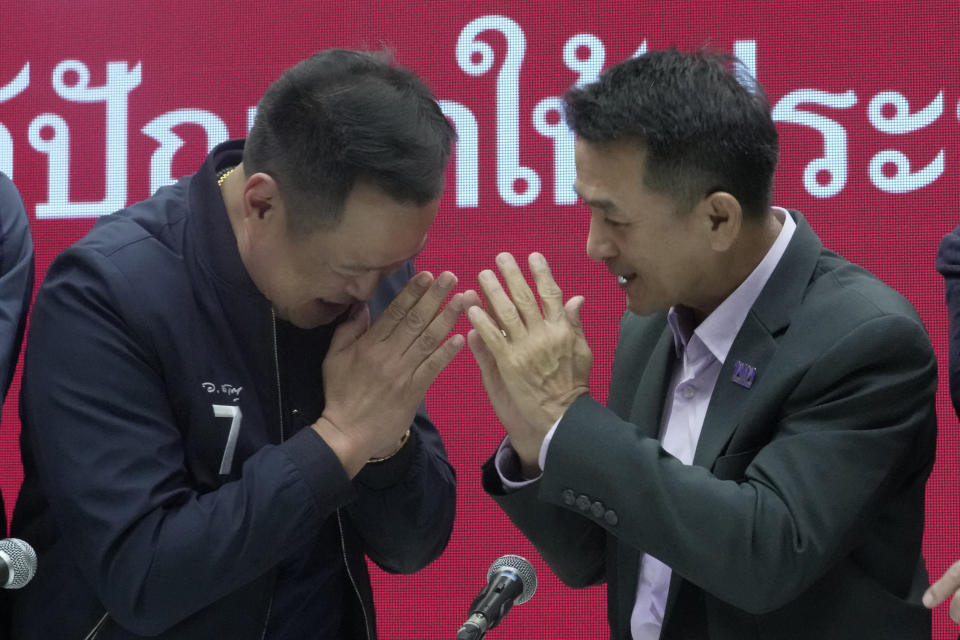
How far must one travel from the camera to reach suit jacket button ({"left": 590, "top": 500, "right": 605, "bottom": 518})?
1.92 metres

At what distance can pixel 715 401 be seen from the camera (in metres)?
2.04

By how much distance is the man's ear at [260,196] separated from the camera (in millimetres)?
2100

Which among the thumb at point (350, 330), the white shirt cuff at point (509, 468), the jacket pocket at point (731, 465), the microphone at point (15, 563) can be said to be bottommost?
the microphone at point (15, 563)

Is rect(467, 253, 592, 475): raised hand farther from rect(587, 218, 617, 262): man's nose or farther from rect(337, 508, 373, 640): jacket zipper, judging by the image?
rect(337, 508, 373, 640): jacket zipper

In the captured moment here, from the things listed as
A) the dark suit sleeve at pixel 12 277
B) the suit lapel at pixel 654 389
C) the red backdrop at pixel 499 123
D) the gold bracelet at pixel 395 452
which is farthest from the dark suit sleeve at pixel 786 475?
the red backdrop at pixel 499 123

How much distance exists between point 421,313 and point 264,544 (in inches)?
18.7

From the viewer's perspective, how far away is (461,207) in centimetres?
347

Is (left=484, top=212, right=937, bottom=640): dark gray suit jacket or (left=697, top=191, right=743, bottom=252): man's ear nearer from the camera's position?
(left=484, top=212, right=937, bottom=640): dark gray suit jacket

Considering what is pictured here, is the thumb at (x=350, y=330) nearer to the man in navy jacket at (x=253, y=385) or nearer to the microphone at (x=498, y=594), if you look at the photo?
the man in navy jacket at (x=253, y=385)

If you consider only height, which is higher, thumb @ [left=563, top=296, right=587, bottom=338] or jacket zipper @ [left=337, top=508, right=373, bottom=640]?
thumb @ [left=563, top=296, right=587, bottom=338]

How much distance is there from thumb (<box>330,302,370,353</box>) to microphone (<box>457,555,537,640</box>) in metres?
0.46

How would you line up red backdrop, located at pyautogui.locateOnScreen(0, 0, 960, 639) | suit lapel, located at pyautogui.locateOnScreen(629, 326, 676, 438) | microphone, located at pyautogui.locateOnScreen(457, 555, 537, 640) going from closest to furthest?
microphone, located at pyautogui.locateOnScreen(457, 555, 537, 640) → suit lapel, located at pyautogui.locateOnScreen(629, 326, 676, 438) → red backdrop, located at pyautogui.locateOnScreen(0, 0, 960, 639)

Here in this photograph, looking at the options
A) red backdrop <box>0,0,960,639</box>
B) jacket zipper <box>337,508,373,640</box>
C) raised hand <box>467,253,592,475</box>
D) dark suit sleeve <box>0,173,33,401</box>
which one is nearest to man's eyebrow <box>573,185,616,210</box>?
raised hand <box>467,253,592,475</box>

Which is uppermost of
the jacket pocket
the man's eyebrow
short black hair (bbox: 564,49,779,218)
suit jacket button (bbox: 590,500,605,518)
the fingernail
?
short black hair (bbox: 564,49,779,218)
